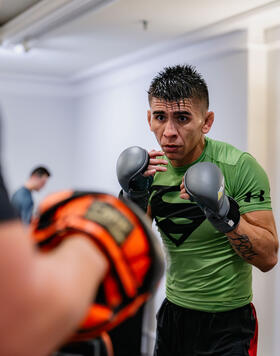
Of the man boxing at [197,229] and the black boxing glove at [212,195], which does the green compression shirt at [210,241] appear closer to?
the man boxing at [197,229]

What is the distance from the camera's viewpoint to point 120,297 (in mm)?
729

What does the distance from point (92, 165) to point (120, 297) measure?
16.2 ft

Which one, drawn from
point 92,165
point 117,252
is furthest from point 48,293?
point 92,165

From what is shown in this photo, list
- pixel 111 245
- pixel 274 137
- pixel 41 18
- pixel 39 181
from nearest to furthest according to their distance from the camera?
1. pixel 111 245
2. pixel 274 137
3. pixel 41 18
4. pixel 39 181

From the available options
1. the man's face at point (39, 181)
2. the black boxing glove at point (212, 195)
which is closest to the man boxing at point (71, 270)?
the black boxing glove at point (212, 195)

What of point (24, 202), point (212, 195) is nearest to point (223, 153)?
point (212, 195)

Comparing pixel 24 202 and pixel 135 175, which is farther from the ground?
pixel 135 175

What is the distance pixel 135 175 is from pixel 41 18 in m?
2.12

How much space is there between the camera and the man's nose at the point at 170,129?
185 cm

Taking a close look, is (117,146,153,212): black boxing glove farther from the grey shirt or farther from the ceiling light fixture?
the grey shirt

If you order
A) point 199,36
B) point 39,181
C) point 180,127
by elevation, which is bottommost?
point 39,181

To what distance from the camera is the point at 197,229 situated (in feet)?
6.01

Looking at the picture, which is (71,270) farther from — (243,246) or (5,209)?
(243,246)

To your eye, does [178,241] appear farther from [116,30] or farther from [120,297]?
[116,30]
